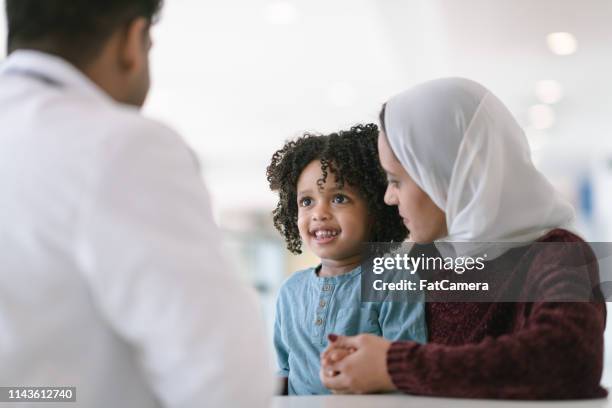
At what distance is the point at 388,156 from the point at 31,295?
548mm

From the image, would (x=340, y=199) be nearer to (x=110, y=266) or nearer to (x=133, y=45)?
(x=133, y=45)

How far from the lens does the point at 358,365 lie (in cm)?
84

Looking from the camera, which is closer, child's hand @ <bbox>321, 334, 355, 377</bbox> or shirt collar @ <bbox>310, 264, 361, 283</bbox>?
child's hand @ <bbox>321, 334, 355, 377</bbox>

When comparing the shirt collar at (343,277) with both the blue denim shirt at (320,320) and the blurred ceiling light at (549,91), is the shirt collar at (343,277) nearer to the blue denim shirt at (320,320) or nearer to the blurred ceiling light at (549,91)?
the blue denim shirt at (320,320)

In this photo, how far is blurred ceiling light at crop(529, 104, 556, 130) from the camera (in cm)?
499

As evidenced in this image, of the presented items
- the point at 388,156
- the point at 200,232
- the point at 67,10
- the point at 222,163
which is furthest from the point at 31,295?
the point at 222,163

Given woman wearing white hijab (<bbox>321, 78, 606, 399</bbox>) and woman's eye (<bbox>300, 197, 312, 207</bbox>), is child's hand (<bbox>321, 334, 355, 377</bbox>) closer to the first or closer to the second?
woman wearing white hijab (<bbox>321, 78, 606, 399</bbox>)

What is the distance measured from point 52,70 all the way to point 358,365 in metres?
0.46

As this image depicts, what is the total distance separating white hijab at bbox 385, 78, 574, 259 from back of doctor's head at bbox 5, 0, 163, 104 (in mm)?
395

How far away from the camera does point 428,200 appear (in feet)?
3.23

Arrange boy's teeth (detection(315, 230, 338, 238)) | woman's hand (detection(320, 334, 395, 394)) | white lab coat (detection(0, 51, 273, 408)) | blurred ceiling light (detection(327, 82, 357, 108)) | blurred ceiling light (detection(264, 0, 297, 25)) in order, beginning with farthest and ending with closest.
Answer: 1. blurred ceiling light (detection(327, 82, 357, 108))
2. blurred ceiling light (detection(264, 0, 297, 25))
3. boy's teeth (detection(315, 230, 338, 238))
4. woman's hand (detection(320, 334, 395, 394))
5. white lab coat (detection(0, 51, 273, 408))

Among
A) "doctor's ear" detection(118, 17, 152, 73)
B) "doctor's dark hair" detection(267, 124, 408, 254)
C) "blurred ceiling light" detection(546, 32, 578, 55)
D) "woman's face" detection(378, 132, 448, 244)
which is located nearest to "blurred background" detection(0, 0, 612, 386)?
"blurred ceiling light" detection(546, 32, 578, 55)

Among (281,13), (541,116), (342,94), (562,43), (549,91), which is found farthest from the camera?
(342,94)

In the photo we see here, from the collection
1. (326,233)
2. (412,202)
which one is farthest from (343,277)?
(412,202)
